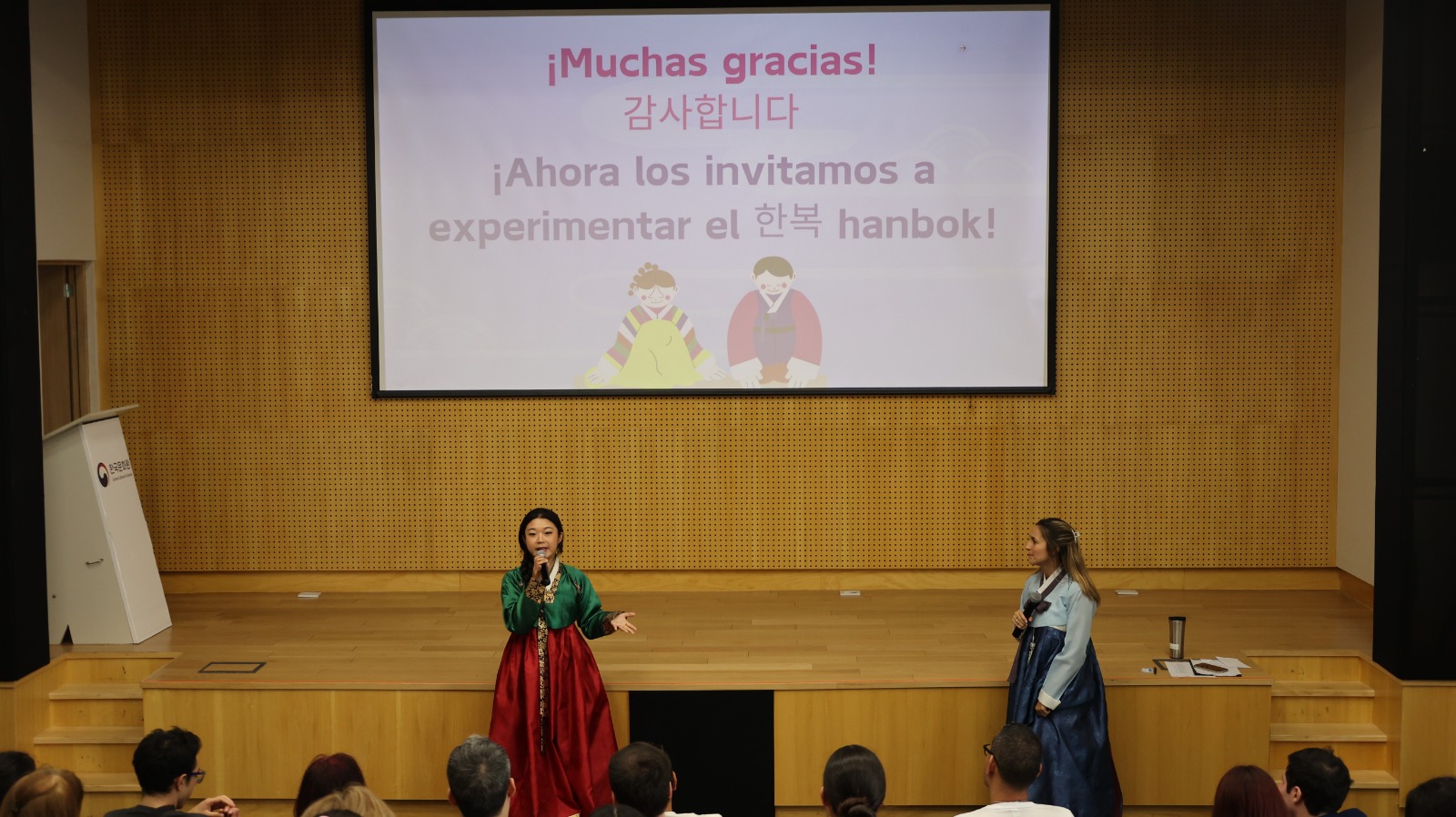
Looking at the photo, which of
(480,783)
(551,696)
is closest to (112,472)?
(551,696)

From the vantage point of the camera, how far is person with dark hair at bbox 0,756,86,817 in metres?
3.26

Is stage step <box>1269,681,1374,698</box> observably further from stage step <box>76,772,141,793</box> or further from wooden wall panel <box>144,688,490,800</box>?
stage step <box>76,772,141,793</box>

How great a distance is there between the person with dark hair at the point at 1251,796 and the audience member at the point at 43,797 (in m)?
2.95

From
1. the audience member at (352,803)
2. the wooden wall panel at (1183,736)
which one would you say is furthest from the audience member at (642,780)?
the wooden wall panel at (1183,736)

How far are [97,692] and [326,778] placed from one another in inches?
131

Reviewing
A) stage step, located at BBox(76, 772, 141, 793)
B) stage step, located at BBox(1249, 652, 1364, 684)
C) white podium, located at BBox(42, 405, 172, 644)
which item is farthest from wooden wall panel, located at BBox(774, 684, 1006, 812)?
white podium, located at BBox(42, 405, 172, 644)

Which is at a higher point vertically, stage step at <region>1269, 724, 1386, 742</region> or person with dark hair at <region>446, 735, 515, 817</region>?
person with dark hair at <region>446, 735, 515, 817</region>

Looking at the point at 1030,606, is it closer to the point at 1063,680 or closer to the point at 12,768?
the point at 1063,680

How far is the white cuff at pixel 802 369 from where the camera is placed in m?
7.92

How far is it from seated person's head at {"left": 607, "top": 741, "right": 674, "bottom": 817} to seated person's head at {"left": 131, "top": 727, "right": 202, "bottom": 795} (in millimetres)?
1293

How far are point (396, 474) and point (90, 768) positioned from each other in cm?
248

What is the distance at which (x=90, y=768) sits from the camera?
6188mm

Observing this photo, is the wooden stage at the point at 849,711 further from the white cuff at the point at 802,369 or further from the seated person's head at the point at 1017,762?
the seated person's head at the point at 1017,762

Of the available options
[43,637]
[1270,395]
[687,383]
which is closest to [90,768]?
[43,637]
